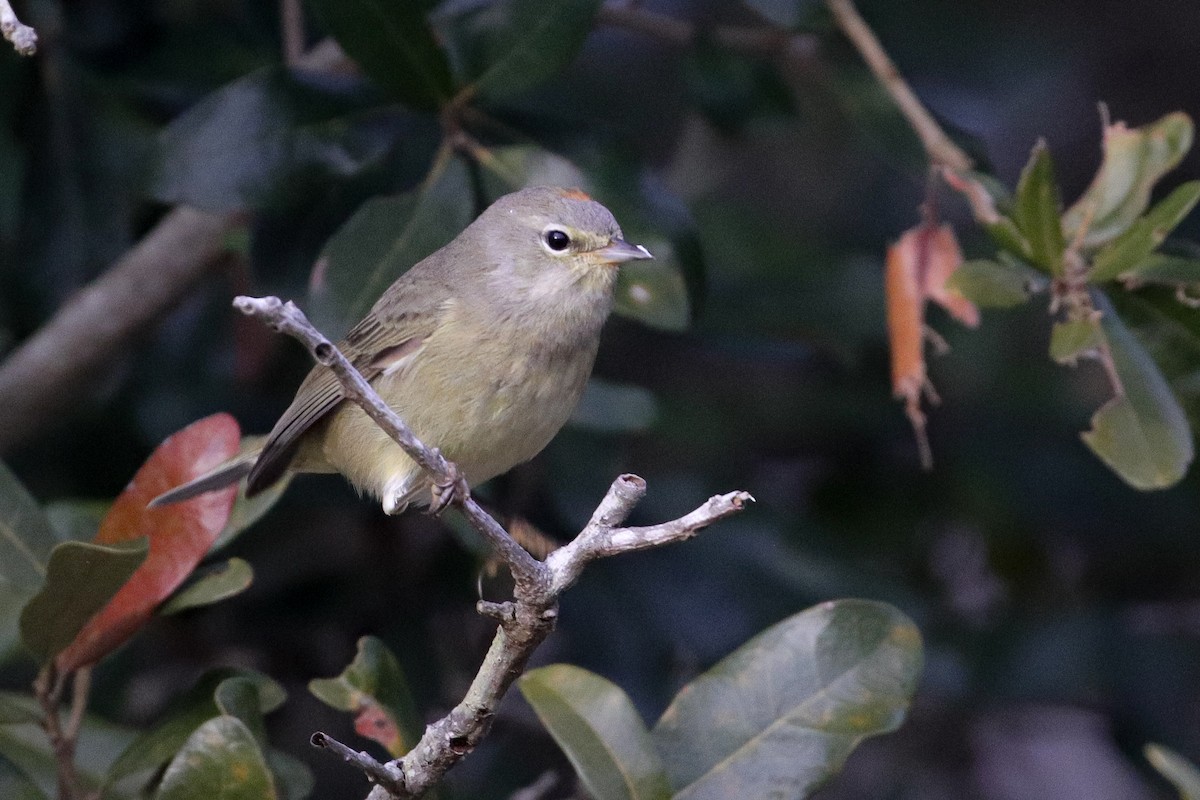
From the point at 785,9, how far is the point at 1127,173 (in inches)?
35.0

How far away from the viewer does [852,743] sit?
2.51 meters

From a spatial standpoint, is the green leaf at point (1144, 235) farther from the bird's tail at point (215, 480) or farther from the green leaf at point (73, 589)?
the green leaf at point (73, 589)

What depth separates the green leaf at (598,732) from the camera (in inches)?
95.0

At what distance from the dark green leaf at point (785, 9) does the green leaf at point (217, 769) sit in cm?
204

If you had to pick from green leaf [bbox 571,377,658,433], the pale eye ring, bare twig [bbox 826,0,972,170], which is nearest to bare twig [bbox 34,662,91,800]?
the pale eye ring

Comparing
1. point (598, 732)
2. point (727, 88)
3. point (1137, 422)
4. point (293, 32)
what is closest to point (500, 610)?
point (598, 732)

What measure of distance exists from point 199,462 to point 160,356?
1507 mm

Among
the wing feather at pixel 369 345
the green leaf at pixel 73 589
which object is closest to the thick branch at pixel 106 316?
the wing feather at pixel 369 345

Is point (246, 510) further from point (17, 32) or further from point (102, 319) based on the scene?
point (17, 32)

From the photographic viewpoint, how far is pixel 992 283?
2859mm

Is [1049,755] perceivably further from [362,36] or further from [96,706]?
[362,36]

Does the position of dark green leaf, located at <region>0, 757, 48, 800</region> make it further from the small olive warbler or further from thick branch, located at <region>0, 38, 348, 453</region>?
thick branch, located at <region>0, 38, 348, 453</region>

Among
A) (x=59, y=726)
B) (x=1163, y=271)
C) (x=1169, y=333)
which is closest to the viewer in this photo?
(x=59, y=726)

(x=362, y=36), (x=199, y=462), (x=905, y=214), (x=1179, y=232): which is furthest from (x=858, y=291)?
(x=199, y=462)
